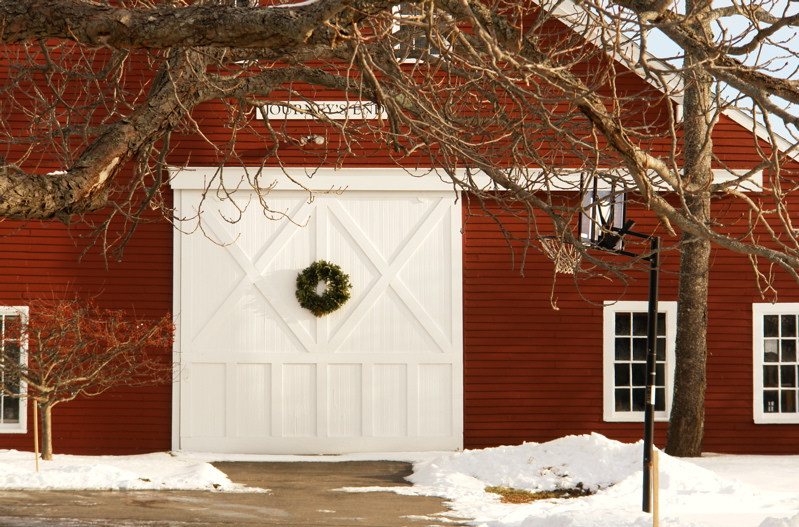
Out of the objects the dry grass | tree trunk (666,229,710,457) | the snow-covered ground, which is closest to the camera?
the snow-covered ground

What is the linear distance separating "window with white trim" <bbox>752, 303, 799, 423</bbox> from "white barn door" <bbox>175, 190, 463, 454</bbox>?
4116mm

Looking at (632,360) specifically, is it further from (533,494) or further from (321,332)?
(321,332)

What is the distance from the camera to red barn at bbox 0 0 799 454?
12344mm

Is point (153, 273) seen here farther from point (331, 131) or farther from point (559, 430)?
point (559, 430)

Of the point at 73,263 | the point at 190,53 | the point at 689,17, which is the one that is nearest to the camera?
the point at 689,17

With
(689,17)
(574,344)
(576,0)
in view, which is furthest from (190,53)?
(574,344)

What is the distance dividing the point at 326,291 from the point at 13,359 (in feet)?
13.7

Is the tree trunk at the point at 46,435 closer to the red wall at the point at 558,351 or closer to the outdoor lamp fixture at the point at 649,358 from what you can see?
the red wall at the point at 558,351

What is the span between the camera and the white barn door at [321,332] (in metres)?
12.4

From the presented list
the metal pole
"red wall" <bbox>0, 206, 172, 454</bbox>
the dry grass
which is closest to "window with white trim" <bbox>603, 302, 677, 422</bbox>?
the dry grass

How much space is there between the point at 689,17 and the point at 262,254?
8.48 metres

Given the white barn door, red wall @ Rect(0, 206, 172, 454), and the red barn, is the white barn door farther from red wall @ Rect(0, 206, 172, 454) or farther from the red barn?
red wall @ Rect(0, 206, 172, 454)

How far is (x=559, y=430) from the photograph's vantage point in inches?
491

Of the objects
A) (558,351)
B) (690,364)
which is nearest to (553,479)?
(558,351)
